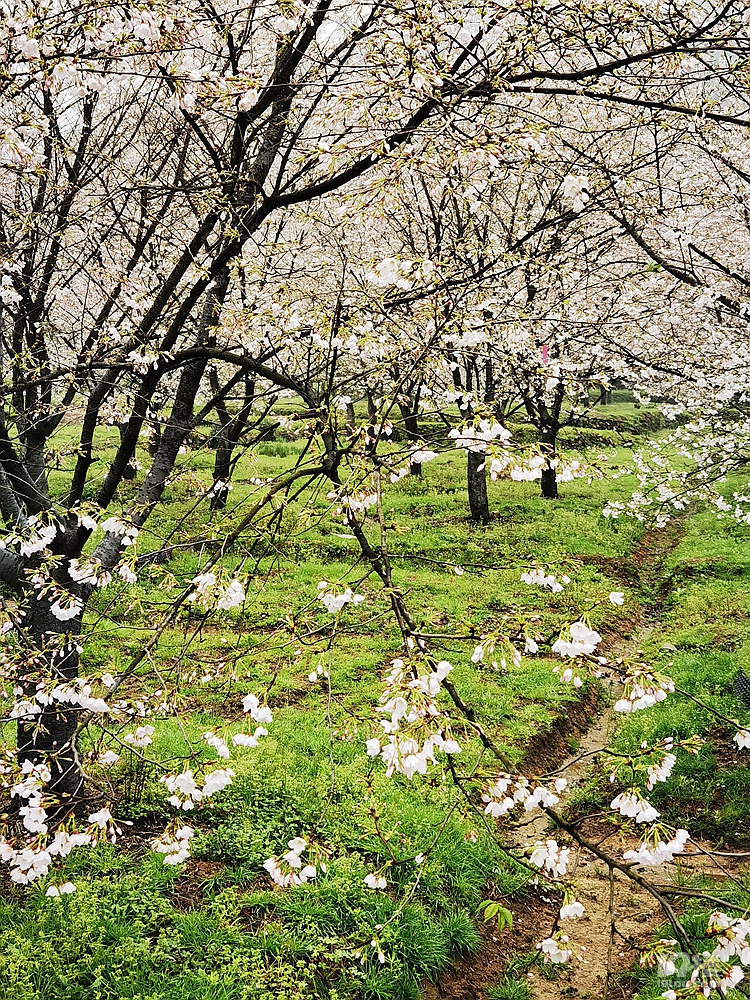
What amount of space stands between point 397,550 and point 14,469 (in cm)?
939

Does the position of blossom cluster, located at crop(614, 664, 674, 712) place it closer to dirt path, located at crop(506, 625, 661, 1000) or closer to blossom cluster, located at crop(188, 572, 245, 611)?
dirt path, located at crop(506, 625, 661, 1000)

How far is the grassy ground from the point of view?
4.55 meters

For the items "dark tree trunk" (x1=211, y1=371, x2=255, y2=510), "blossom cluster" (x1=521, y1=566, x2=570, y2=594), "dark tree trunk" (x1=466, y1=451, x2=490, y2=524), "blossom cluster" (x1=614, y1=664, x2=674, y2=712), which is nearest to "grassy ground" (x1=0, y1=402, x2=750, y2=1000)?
"blossom cluster" (x1=521, y1=566, x2=570, y2=594)

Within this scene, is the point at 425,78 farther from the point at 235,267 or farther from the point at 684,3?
the point at 684,3

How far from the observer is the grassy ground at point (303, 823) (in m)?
4.55

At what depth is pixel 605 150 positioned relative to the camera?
9.42 m

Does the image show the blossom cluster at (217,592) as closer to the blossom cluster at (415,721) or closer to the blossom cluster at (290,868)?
the blossom cluster at (415,721)

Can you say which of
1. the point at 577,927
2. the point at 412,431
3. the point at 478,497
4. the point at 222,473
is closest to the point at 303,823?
→ the point at 577,927

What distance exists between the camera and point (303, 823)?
250 inches

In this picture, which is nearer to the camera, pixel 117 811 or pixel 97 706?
pixel 97 706

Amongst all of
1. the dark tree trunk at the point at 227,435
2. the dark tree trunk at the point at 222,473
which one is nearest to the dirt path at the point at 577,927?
the dark tree trunk at the point at 227,435

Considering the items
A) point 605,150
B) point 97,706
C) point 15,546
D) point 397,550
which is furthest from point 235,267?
point 397,550

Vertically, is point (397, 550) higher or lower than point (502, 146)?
lower

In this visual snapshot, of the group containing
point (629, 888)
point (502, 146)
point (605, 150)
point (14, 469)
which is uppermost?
point (605, 150)
